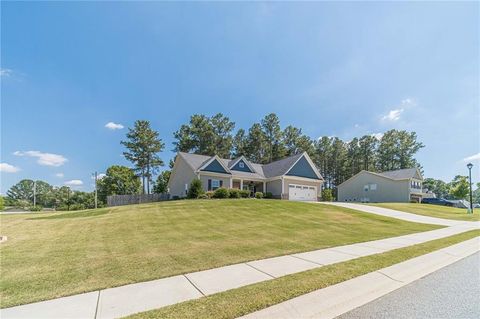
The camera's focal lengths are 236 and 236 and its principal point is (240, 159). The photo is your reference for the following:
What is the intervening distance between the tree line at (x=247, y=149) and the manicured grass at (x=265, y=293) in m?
39.6

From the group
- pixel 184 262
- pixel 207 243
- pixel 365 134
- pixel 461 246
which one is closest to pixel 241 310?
pixel 184 262

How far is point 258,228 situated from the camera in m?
10.6

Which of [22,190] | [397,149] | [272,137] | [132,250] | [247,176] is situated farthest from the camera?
[22,190]

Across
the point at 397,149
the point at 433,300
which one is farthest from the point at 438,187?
the point at 433,300

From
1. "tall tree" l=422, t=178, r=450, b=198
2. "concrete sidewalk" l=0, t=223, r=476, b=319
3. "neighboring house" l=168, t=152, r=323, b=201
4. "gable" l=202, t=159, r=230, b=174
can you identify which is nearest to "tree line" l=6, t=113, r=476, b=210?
"neighboring house" l=168, t=152, r=323, b=201

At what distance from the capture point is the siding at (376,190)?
1431 inches

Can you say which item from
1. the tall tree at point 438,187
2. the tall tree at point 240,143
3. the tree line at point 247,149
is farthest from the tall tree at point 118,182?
the tall tree at point 438,187

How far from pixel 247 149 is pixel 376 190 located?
25.1 meters

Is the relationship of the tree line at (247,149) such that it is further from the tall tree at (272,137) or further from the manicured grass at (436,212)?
the manicured grass at (436,212)

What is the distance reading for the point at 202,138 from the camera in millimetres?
47500

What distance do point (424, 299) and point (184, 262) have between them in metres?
4.73

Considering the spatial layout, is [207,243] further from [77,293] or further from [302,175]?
[302,175]

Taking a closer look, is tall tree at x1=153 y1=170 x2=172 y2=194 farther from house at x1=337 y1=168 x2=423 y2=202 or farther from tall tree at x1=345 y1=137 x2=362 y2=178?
tall tree at x1=345 y1=137 x2=362 y2=178

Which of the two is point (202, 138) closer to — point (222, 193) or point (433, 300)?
point (222, 193)
